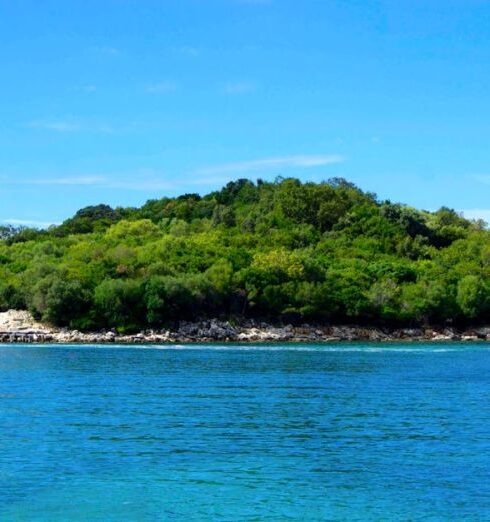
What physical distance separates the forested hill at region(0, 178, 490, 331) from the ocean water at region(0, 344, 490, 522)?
41.6 meters

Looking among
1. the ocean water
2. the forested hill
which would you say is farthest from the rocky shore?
the ocean water

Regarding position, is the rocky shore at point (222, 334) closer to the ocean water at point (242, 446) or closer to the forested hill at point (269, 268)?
the forested hill at point (269, 268)

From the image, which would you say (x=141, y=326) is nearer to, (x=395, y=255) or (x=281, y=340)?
(x=281, y=340)

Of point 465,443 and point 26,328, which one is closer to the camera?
point 465,443

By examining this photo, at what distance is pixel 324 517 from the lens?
19.6 meters

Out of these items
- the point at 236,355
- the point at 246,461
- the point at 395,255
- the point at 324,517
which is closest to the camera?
the point at 324,517

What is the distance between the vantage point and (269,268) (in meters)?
109

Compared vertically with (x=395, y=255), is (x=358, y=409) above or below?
below

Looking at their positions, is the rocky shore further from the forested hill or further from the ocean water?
the ocean water

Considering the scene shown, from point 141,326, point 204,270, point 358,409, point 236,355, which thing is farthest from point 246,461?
point 204,270

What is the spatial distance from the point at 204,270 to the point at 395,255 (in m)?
39.6

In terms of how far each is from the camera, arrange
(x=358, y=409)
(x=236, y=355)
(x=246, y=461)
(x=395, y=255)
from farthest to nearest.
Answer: (x=395, y=255), (x=236, y=355), (x=358, y=409), (x=246, y=461)

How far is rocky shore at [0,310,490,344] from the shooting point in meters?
92.5

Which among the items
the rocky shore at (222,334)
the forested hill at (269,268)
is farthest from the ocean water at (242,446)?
the forested hill at (269,268)
